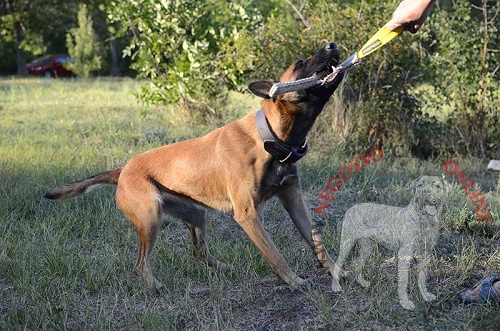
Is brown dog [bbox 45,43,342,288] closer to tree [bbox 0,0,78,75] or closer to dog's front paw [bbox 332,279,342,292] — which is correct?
dog's front paw [bbox 332,279,342,292]

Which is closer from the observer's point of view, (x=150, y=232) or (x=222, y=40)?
(x=150, y=232)

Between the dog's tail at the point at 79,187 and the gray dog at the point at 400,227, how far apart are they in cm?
173

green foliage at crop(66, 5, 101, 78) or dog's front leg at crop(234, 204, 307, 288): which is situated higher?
dog's front leg at crop(234, 204, 307, 288)

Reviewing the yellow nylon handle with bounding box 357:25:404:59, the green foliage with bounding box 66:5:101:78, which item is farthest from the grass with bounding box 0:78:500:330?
the green foliage with bounding box 66:5:101:78

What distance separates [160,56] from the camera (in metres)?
10.7

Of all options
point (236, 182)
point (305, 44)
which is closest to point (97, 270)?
point (236, 182)

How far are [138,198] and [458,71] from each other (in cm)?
510

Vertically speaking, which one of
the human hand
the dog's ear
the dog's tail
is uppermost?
the human hand

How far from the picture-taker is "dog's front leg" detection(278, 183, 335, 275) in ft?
14.5

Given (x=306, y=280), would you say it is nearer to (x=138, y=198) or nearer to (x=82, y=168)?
(x=138, y=198)

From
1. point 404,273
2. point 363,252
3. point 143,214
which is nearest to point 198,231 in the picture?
point 143,214

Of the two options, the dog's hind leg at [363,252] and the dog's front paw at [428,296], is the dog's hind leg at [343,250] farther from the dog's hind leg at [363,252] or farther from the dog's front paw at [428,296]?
the dog's front paw at [428,296]

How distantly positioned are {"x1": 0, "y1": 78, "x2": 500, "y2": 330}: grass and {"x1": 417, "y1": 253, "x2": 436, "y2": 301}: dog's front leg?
0.13 feet

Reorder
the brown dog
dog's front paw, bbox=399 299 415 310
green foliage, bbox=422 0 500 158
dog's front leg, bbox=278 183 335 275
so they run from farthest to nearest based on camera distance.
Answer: green foliage, bbox=422 0 500 158 < dog's front leg, bbox=278 183 335 275 < the brown dog < dog's front paw, bbox=399 299 415 310
